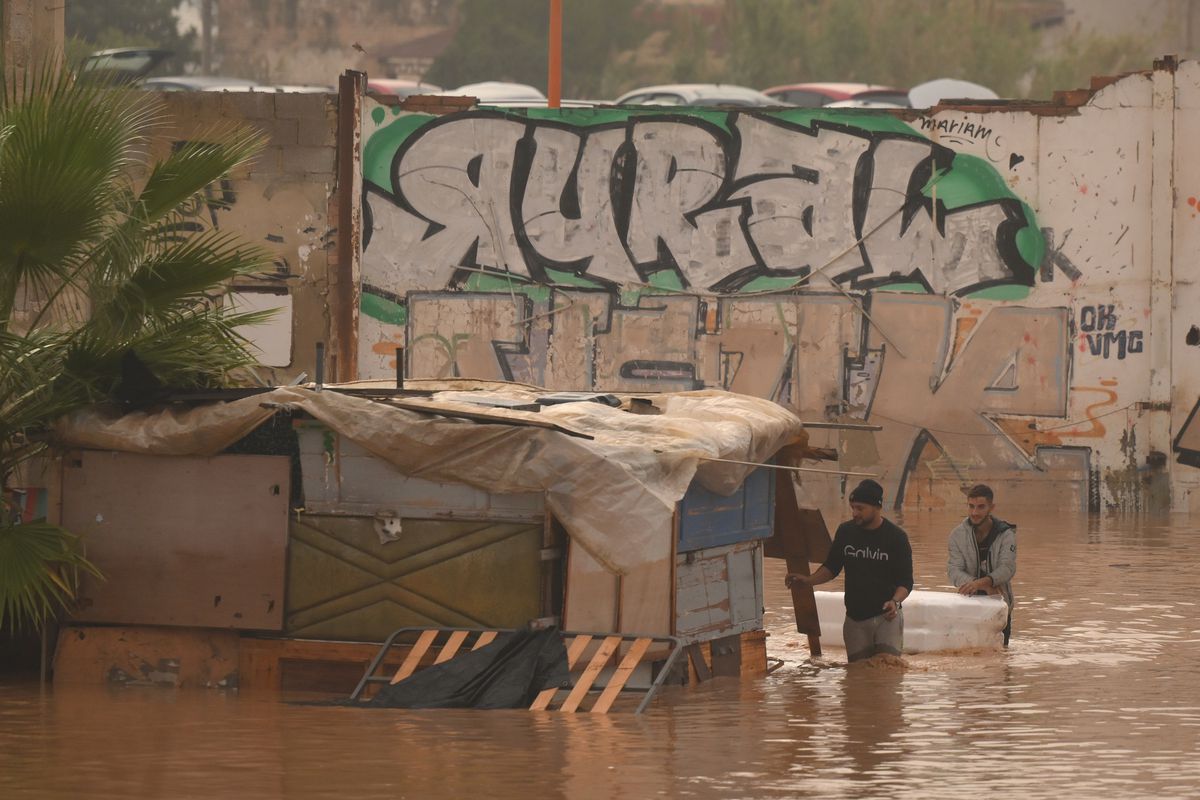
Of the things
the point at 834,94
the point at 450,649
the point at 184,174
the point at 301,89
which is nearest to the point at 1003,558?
the point at 450,649

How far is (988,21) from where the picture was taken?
234 ft

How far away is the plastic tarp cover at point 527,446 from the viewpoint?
1131 cm

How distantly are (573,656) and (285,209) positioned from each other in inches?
506

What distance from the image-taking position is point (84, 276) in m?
12.4

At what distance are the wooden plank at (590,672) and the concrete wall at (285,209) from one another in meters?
12.3

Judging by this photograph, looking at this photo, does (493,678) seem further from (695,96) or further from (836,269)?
(695,96)

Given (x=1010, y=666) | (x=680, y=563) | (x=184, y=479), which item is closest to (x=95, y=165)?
(x=184, y=479)

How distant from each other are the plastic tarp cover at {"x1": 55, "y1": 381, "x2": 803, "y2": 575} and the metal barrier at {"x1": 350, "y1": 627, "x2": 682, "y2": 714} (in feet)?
1.47

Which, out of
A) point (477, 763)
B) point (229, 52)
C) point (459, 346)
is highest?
point (229, 52)

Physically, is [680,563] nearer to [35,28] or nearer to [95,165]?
[95,165]

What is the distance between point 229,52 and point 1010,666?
223 ft

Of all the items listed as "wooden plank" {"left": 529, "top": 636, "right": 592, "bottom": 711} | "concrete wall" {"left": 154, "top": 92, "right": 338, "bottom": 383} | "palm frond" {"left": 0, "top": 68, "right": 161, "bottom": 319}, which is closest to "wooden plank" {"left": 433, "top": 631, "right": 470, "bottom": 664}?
"wooden plank" {"left": 529, "top": 636, "right": 592, "bottom": 711}

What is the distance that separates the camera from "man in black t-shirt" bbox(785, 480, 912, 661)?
13.1m

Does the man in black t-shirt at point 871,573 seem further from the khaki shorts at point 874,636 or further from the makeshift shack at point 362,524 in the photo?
the makeshift shack at point 362,524
